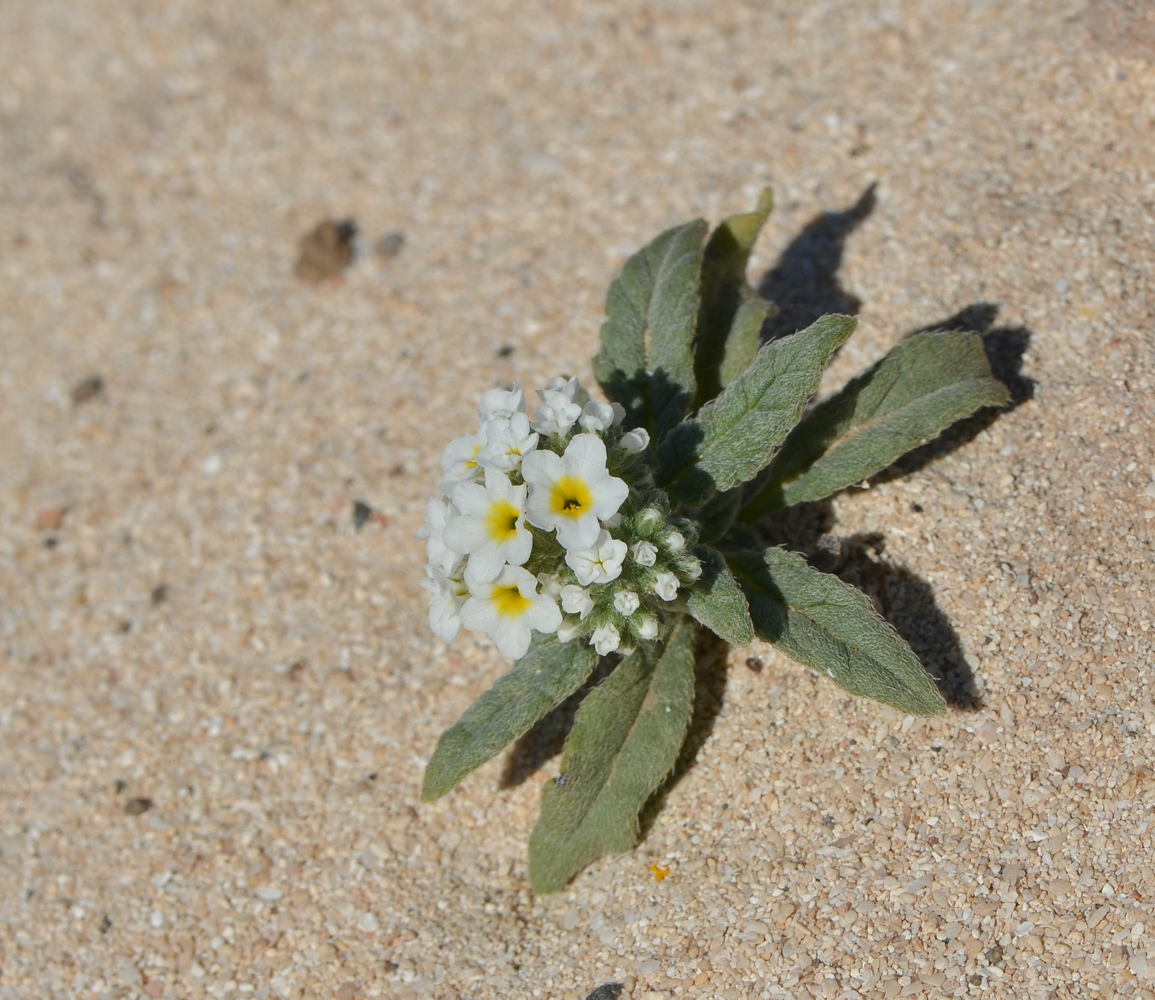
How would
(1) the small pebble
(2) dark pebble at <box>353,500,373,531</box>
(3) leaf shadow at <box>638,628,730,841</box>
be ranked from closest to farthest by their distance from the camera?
(3) leaf shadow at <box>638,628,730,841</box> → (2) dark pebble at <box>353,500,373,531</box> → (1) the small pebble

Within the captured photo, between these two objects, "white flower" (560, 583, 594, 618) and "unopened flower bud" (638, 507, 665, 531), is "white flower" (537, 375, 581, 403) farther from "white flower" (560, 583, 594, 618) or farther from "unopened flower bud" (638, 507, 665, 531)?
"white flower" (560, 583, 594, 618)

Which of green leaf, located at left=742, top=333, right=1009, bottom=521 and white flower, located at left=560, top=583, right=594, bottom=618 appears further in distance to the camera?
green leaf, located at left=742, top=333, right=1009, bottom=521

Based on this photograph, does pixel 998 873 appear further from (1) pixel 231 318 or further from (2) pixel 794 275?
(1) pixel 231 318

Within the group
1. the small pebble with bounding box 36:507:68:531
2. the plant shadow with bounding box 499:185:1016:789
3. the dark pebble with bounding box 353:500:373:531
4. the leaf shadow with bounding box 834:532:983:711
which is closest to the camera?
the leaf shadow with bounding box 834:532:983:711

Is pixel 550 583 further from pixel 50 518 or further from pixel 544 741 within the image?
pixel 50 518

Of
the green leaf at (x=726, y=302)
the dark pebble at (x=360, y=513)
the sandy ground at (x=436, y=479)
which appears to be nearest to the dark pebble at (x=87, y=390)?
the sandy ground at (x=436, y=479)

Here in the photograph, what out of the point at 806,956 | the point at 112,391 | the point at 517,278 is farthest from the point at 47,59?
the point at 806,956

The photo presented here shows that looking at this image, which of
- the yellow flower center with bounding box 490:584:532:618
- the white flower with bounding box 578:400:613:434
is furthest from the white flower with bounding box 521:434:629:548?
the yellow flower center with bounding box 490:584:532:618
